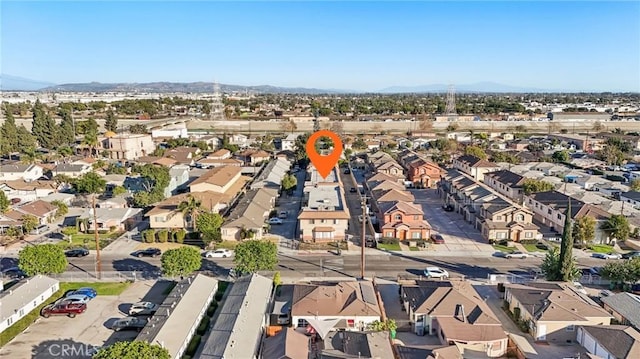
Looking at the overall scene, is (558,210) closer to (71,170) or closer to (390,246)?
(390,246)

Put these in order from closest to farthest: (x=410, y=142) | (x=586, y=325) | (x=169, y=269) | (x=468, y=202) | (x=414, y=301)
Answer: (x=586, y=325)
(x=414, y=301)
(x=169, y=269)
(x=468, y=202)
(x=410, y=142)

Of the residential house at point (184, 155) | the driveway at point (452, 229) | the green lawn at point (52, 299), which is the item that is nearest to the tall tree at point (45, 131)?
the residential house at point (184, 155)

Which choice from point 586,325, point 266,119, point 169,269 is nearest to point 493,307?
point 586,325

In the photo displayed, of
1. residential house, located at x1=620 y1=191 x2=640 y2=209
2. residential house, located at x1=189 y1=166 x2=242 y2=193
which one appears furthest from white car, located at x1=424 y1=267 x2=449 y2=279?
residential house, located at x1=620 y1=191 x2=640 y2=209

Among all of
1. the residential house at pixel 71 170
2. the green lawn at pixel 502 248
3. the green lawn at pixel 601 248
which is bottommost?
the green lawn at pixel 502 248

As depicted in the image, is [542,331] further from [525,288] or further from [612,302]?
[612,302]

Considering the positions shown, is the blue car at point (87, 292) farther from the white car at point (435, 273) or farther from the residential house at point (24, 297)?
A: the white car at point (435, 273)
